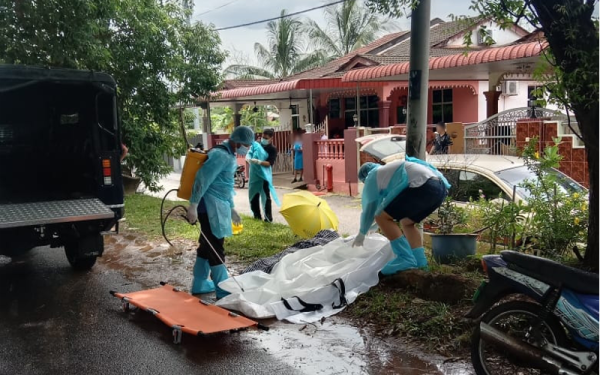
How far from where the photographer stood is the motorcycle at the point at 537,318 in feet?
10.6

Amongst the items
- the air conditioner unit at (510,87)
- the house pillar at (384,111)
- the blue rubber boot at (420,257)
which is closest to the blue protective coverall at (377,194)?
the blue rubber boot at (420,257)

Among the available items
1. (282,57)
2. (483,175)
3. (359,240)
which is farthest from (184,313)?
(282,57)

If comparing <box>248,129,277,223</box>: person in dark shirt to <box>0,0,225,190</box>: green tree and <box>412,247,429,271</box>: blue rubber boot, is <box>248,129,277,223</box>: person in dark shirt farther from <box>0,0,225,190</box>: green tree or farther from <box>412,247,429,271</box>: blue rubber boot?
<box>412,247,429,271</box>: blue rubber boot

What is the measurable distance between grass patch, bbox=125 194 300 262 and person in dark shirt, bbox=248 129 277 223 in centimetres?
29

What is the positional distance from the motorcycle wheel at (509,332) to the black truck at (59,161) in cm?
430

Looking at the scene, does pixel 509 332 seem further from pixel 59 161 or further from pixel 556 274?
pixel 59 161

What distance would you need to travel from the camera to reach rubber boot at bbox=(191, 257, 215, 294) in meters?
6.16

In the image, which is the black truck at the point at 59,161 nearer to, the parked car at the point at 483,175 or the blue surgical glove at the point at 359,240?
the blue surgical glove at the point at 359,240

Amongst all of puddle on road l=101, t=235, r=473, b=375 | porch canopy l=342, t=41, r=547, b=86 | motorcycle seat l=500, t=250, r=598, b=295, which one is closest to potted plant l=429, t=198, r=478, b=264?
puddle on road l=101, t=235, r=473, b=375

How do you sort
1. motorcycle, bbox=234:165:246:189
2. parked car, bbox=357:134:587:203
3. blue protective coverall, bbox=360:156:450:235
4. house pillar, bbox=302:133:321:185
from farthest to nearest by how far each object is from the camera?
motorcycle, bbox=234:165:246:189 < house pillar, bbox=302:133:321:185 < parked car, bbox=357:134:587:203 < blue protective coverall, bbox=360:156:450:235

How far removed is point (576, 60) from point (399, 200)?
239 cm

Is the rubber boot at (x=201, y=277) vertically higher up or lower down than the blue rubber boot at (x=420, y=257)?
lower down

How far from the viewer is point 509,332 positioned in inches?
142

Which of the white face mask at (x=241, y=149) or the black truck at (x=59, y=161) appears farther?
the black truck at (x=59, y=161)
